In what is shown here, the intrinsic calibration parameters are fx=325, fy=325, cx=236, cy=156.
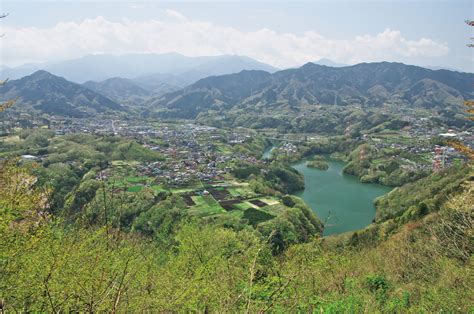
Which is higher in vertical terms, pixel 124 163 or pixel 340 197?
pixel 124 163

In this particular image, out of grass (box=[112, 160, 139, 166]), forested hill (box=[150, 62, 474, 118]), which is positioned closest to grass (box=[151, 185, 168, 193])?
grass (box=[112, 160, 139, 166])

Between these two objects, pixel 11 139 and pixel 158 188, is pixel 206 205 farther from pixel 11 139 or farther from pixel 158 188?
pixel 11 139

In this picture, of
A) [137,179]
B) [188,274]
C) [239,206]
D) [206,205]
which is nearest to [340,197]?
[239,206]

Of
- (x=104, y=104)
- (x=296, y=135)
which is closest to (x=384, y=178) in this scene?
(x=296, y=135)

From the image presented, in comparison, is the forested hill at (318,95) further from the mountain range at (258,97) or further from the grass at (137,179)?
the grass at (137,179)

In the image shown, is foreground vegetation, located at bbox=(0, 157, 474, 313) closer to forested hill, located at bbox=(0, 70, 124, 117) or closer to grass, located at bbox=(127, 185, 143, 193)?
grass, located at bbox=(127, 185, 143, 193)
